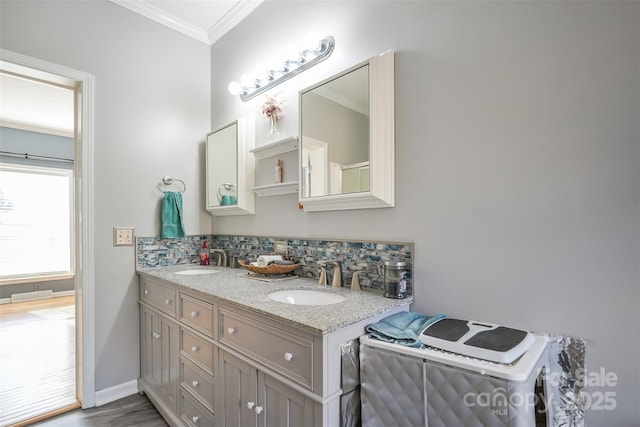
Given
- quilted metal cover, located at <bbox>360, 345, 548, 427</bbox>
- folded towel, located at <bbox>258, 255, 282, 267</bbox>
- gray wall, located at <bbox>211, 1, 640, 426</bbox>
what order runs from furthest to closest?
folded towel, located at <bbox>258, 255, 282, 267</bbox> < gray wall, located at <bbox>211, 1, 640, 426</bbox> < quilted metal cover, located at <bbox>360, 345, 548, 427</bbox>

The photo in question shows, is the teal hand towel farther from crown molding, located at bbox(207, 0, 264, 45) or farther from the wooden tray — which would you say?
crown molding, located at bbox(207, 0, 264, 45)

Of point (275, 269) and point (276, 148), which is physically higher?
point (276, 148)

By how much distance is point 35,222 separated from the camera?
4.62 meters

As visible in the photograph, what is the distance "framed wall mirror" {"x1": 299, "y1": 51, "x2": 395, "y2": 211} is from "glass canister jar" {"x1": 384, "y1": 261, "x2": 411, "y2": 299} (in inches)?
11.2

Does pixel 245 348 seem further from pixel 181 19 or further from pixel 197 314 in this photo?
pixel 181 19

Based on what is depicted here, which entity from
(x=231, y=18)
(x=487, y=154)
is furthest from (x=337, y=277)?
(x=231, y=18)

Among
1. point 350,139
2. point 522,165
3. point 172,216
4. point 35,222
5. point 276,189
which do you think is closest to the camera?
point 522,165

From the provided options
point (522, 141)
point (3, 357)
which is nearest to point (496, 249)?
point (522, 141)

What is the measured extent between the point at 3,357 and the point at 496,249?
3.86 metres

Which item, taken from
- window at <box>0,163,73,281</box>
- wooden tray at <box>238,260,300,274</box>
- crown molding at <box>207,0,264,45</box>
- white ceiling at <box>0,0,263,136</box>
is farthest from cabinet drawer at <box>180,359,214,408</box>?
window at <box>0,163,73,281</box>

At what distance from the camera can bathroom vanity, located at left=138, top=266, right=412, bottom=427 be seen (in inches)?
41.6

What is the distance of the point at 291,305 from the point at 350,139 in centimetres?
82

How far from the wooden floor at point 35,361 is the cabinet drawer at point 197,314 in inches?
45.5

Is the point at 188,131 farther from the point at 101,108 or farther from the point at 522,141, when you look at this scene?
the point at 522,141
